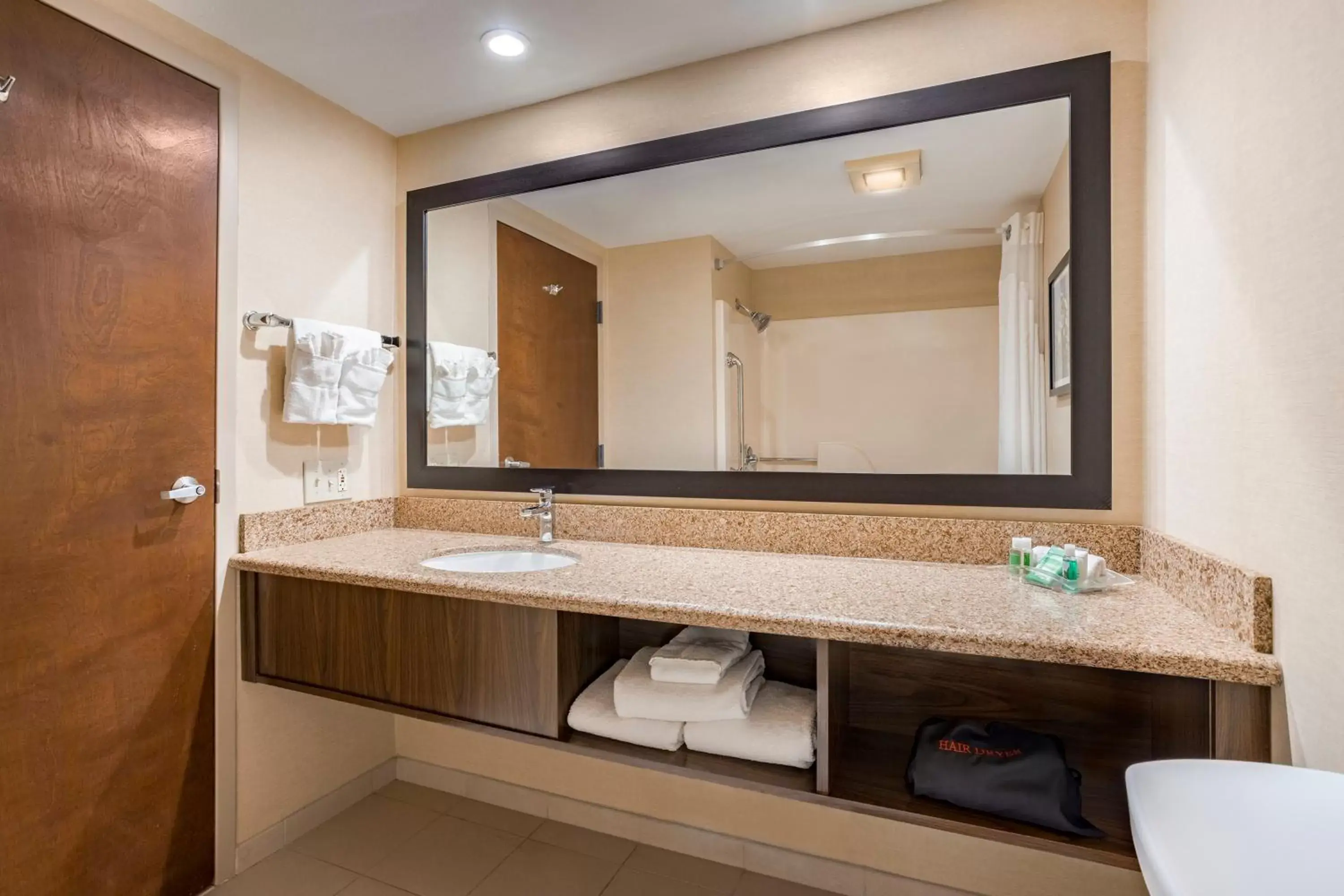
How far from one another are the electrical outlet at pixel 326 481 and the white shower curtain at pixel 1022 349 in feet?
6.22

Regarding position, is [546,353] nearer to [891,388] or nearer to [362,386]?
[362,386]

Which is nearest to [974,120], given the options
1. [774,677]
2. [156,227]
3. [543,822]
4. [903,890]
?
[774,677]

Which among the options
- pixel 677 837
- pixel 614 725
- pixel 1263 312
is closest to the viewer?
pixel 1263 312

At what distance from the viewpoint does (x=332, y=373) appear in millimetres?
1828

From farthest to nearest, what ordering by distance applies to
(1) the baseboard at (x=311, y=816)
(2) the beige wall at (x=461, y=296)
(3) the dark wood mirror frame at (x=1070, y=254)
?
(2) the beige wall at (x=461, y=296)
(1) the baseboard at (x=311, y=816)
(3) the dark wood mirror frame at (x=1070, y=254)

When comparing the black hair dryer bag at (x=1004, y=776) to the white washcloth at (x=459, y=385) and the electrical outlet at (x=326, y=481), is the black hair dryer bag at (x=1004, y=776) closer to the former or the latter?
the white washcloth at (x=459, y=385)

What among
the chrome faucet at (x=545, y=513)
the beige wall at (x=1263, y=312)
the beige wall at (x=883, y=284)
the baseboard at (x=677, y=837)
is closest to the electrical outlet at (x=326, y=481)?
the chrome faucet at (x=545, y=513)

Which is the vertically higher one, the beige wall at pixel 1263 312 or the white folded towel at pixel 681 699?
the beige wall at pixel 1263 312

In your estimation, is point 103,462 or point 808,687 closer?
point 103,462

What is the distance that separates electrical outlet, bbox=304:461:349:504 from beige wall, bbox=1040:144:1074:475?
1991 mm

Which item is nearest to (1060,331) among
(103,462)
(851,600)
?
(851,600)

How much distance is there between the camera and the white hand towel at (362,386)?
6.17ft

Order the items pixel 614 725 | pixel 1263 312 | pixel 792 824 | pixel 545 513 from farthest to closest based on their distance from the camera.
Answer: pixel 545 513 → pixel 792 824 → pixel 614 725 → pixel 1263 312

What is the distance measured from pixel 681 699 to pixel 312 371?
1364mm
